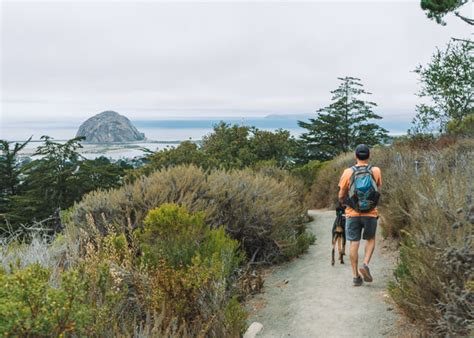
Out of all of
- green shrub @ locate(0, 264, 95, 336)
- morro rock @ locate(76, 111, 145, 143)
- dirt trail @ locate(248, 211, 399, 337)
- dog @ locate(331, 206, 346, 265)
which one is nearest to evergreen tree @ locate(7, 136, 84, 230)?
dirt trail @ locate(248, 211, 399, 337)

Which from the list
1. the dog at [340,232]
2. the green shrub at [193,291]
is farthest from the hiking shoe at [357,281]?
the green shrub at [193,291]

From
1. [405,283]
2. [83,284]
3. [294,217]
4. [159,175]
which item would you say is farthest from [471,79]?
[83,284]

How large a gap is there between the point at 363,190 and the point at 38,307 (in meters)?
4.32

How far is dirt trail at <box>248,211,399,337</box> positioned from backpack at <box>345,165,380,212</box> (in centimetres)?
117

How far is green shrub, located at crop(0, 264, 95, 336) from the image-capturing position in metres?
2.94

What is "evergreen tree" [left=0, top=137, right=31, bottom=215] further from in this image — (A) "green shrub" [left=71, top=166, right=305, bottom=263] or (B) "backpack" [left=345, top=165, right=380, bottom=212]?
(B) "backpack" [left=345, top=165, right=380, bottom=212]

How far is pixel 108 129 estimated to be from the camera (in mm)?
95875

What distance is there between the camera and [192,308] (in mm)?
4691

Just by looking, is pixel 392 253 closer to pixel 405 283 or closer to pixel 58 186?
pixel 405 283

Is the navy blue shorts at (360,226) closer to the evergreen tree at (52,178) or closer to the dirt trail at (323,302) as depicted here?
the dirt trail at (323,302)

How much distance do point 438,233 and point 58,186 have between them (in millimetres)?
22071

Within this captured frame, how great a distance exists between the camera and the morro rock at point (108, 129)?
91.3m

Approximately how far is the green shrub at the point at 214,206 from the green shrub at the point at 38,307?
4143mm

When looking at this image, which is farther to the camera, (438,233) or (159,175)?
(159,175)
